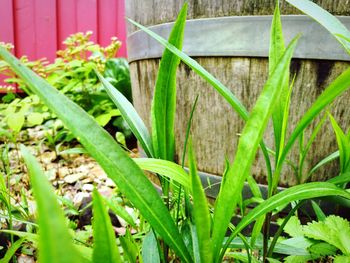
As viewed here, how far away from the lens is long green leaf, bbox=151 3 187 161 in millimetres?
465

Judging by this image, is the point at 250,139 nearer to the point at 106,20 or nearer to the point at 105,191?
the point at 105,191

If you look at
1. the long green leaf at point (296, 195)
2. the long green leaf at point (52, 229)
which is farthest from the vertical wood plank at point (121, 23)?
the long green leaf at point (52, 229)

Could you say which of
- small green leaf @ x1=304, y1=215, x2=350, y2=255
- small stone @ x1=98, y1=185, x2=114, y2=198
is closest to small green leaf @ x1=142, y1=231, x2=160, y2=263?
small green leaf @ x1=304, y1=215, x2=350, y2=255

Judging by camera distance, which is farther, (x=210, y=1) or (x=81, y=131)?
(x=210, y=1)

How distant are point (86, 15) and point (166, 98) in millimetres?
2794

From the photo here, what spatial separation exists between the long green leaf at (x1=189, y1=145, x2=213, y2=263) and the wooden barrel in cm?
53

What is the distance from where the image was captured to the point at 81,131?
0.95 ft

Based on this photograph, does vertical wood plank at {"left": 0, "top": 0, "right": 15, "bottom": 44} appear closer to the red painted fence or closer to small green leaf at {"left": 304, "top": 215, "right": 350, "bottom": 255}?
the red painted fence

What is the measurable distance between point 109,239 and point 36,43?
2971 mm

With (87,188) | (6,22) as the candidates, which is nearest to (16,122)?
(87,188)

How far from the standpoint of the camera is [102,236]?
0.82ft

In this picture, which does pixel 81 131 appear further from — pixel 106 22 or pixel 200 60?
pixel 106 22

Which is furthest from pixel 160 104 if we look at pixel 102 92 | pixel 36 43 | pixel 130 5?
pixel 36 43

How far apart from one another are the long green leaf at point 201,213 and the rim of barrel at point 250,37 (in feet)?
1.94
